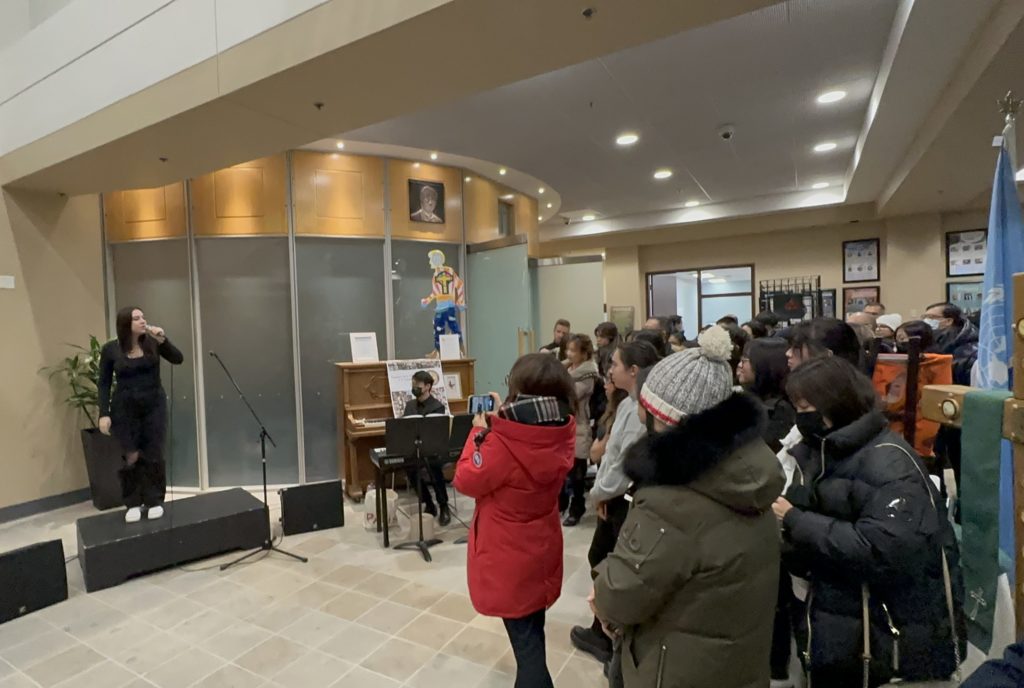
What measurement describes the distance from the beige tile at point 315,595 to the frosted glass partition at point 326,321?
2388 mm

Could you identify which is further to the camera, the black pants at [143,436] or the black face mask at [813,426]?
the black pants at [143,436]

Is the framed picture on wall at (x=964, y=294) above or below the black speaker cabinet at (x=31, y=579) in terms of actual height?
above

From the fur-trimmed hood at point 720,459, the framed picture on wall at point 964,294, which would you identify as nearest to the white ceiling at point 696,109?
the framed picture on wall at point 964,294

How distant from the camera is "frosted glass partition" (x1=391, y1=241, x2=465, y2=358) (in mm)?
5847

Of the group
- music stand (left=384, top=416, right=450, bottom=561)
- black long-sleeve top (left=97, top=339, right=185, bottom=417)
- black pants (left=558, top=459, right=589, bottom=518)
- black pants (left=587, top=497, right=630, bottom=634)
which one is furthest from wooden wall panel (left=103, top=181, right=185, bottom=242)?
black pants (left=587, top=497, right=630, bottom=634)

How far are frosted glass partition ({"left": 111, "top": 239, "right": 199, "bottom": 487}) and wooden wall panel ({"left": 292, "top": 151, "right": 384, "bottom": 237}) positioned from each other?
1.28 meters

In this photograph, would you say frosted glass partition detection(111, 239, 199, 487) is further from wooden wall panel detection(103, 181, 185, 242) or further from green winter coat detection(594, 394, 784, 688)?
green winter coat detection(594, 394, 784, 688)

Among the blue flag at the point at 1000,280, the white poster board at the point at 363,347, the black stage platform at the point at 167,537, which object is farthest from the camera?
the white poster board at the point at 363,347

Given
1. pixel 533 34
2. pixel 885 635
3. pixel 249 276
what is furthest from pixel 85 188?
pixel 885 635

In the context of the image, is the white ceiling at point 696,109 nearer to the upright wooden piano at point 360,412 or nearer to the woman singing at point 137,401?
the upright wooden piano at point 360,412

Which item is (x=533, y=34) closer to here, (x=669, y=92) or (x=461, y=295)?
(x=669, y=92)

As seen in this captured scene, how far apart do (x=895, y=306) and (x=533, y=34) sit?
28.4ft

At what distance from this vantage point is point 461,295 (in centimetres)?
620

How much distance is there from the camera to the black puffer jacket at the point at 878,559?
4.27 feet
